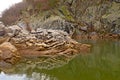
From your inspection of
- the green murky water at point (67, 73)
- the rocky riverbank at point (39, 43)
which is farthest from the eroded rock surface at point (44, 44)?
the green murky water at point (67, 73)

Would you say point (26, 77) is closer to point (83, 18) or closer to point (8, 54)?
point (8, 54)

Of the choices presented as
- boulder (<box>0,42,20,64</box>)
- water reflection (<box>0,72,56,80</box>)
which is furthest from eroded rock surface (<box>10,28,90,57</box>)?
water reflection (<box>0,72,56,80</box>)

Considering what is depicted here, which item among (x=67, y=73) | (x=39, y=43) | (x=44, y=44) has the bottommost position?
(x=67, y=73)

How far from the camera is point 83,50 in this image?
29.4 meters

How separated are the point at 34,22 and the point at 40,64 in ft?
123

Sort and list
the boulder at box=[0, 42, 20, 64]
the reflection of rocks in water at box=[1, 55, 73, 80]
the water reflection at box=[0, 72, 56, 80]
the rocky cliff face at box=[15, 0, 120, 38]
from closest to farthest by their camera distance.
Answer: the water reflection at box=[0, 72, 56, 80] → the reflection of rocks in water at box=[1, 55, 73, 80] → the boulder at box=[0, 42, 20, 64] → the rocky cliff face at box=[15, 0, 120, 38]

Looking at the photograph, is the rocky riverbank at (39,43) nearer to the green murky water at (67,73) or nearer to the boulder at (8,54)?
the boulder at (8,54)

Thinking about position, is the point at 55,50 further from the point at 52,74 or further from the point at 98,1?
the point at 98,1

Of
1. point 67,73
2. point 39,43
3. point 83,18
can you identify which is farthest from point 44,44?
point 83,18

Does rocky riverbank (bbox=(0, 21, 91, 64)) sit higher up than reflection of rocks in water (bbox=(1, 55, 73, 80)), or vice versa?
rocky riverbank (bbox=(0, 21, 91, 64))

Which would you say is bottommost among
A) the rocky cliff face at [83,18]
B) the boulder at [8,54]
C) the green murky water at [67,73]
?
the green murky water at [67,73]

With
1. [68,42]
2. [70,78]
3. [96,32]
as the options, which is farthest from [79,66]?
[96,32]

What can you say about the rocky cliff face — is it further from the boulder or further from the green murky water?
the green murky water

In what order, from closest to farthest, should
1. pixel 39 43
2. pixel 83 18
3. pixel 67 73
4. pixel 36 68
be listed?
pixel 67 73 < pixel 36 68 < pixel 39 43 < pixel 83 18
